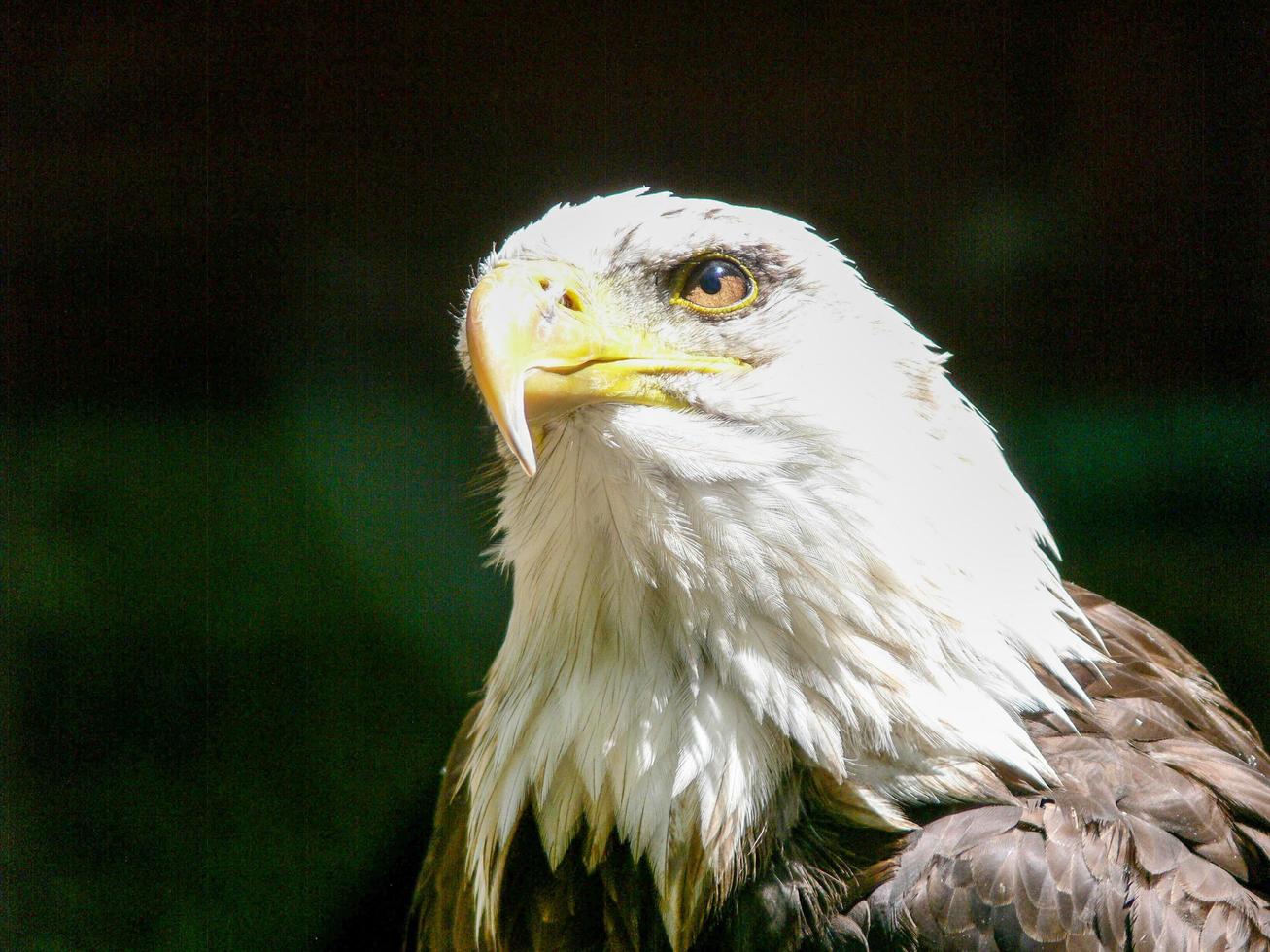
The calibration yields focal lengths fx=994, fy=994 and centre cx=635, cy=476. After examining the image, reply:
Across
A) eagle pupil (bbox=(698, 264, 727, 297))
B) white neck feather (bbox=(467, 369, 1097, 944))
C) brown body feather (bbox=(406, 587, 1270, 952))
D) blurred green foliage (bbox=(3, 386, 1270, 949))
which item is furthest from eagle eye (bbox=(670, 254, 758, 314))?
blurred green foliage (bbox=(3, 386, 1270, 949))

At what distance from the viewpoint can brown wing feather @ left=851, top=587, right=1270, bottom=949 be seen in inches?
29.5

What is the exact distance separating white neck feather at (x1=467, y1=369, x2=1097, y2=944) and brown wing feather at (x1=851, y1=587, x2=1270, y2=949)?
43mm

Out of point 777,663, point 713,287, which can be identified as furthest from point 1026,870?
point 713,287

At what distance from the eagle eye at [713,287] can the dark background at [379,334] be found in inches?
23.9

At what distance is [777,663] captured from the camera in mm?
835

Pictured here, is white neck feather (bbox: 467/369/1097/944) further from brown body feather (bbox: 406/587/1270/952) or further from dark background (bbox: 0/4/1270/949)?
dark background (bbox: 0/4/1270/949)

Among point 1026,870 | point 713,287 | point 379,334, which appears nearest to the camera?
point 1026,870

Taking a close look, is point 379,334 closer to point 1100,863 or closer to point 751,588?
point 751,588

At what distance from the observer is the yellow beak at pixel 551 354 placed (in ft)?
2.46

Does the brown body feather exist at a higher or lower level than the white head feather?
lower

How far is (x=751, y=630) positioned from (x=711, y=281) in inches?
12.2

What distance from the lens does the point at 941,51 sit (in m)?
1.37

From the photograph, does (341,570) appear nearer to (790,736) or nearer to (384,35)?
(384,35)

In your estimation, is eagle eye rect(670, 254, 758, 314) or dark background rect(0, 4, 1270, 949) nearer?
eagle eye rect(670, 254, 758, 314)
